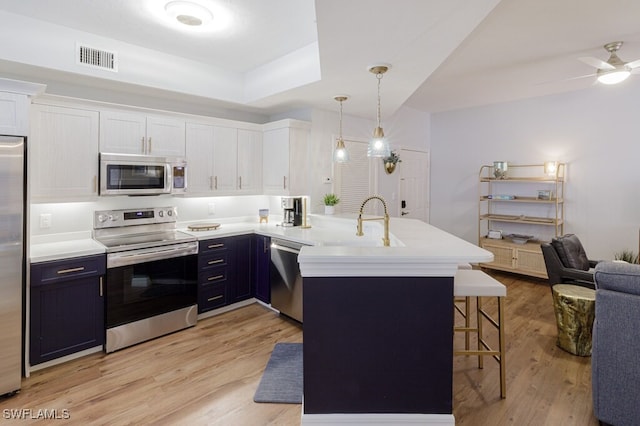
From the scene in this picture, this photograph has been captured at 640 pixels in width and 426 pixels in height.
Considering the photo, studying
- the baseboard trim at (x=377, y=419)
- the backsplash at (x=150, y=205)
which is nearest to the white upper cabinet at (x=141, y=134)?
the backsplash at (x=150, y=205)

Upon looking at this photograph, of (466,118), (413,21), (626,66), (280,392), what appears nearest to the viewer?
(413,21)

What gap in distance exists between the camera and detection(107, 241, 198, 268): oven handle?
9.59 ft

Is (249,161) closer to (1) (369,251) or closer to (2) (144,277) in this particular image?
(2) (144,277)

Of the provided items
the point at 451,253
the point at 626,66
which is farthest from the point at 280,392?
the point at 626,66

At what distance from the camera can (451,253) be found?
1.80m

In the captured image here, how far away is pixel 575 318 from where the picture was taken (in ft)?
9.35

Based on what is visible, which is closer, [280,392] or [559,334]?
[280,392]

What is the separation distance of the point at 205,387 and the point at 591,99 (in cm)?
606

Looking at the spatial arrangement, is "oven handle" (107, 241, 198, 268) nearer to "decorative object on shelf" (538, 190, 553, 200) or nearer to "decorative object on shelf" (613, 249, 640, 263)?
"decorative object on shelf" (538, 190, 553, 200)

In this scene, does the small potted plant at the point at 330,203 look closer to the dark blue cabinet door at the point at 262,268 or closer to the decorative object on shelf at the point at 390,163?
the dark blue cabinet door at the point at 262,268

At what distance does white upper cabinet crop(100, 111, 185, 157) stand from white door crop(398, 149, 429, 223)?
12.0 feet

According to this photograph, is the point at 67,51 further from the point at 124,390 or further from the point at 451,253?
the point at 451,253

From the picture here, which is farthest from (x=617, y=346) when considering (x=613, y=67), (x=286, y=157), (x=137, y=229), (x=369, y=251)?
(x=137, y=229)

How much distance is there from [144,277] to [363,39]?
9.01 feet
